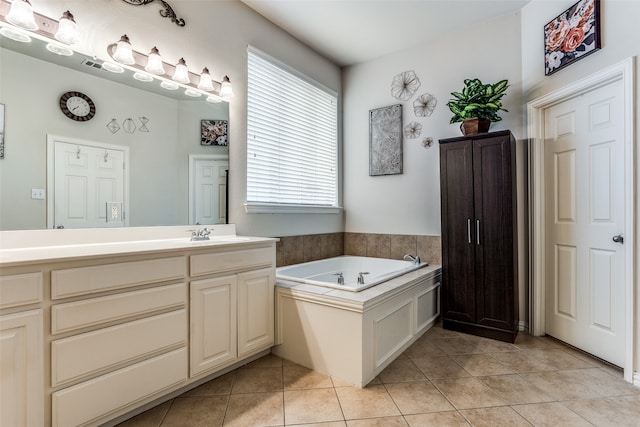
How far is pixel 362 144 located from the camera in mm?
3736

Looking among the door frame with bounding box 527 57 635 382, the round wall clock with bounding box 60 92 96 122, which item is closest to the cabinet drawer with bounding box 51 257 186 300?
the round wall clock with bounding box 60 92 96 122

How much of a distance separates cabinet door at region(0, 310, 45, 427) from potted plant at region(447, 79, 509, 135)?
9.96 feet

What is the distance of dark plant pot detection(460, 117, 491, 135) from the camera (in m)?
2.66

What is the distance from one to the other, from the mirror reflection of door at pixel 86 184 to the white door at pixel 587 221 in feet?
10.5

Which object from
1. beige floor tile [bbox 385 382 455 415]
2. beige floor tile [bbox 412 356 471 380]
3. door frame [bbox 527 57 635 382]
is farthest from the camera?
beige floor tile [bbox 412 356 471 380]

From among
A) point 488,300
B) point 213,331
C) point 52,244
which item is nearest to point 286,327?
point 213,331

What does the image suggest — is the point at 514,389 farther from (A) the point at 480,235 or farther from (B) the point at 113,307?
(B) the point at 113,307

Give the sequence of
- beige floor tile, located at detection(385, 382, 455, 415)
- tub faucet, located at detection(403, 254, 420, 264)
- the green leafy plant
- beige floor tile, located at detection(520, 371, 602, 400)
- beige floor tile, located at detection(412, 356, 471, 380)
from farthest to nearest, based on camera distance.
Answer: tub faucet, located at detection(403, 254, 420, 264) → the green leafy plant → beige floor tile, located at detection(412, 356, 471, 380) → beige floor tile, located at detection(520, 371, 602, 400) → beige floor tile, located at detection(385, 382, 455, 415)

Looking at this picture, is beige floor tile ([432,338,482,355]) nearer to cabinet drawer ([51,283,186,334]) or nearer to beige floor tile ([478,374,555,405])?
beige floor tile ([478,374,555,405])

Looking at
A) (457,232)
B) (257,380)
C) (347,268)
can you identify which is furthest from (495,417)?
(347,268)

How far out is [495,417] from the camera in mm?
1597

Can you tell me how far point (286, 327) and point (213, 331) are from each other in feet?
1.85

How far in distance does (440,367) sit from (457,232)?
114 cm

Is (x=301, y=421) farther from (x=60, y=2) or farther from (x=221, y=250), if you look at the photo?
(x=60, y=2)
